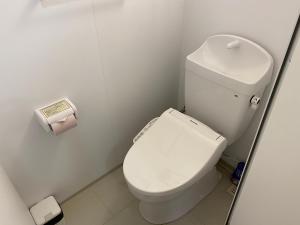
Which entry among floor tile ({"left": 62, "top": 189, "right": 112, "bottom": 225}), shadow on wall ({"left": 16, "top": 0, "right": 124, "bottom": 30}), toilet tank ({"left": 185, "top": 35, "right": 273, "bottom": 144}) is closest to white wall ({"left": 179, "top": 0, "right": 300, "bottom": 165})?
toilet tank ({"left": 185, "top": 35, "right": 273, "bottom": 144})

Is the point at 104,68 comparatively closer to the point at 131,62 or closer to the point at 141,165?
the point at 131,62

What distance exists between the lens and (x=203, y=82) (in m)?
1.27

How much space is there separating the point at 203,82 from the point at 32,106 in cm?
82

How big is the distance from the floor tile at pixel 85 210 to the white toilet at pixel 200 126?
0.92 feet

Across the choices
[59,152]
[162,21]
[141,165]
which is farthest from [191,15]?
[59,152]

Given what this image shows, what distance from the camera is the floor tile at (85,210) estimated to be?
4.74 ft

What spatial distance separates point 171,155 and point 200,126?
0.70 ft

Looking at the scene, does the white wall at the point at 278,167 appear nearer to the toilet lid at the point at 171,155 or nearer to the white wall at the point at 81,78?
the toilet lid at the point at 171,155

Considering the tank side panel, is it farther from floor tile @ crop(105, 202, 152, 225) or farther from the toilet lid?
floor tile @ crop(105, 202, 152, 225)

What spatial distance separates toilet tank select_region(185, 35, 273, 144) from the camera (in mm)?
1126

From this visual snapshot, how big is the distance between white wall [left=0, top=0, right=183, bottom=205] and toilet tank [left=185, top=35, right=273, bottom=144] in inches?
10.6

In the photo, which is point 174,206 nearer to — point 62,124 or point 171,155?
point 171,155

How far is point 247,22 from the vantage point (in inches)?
45.2

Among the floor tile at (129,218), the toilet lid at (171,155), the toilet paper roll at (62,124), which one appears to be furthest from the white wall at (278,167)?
the toilet paper roll at (62,124)
